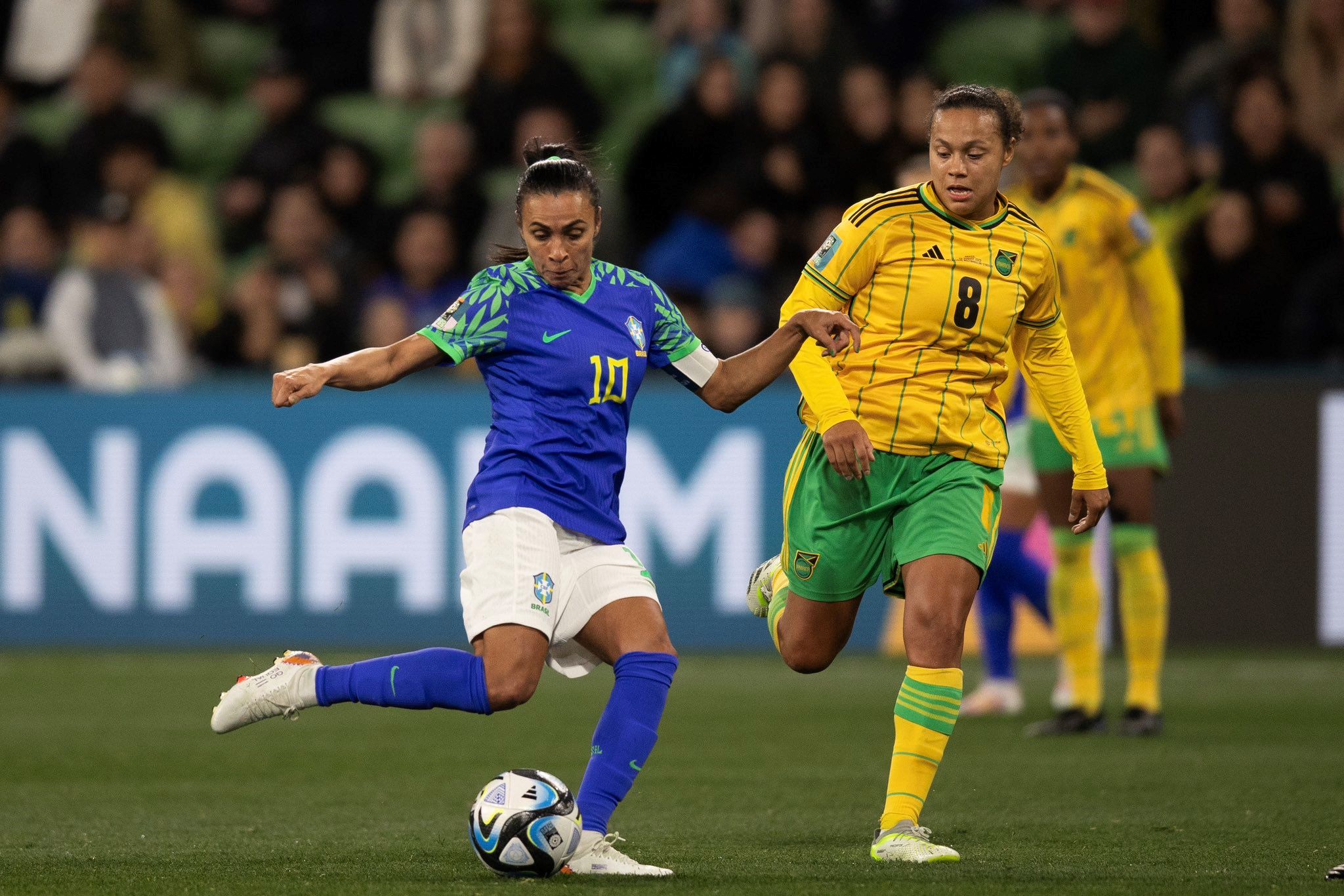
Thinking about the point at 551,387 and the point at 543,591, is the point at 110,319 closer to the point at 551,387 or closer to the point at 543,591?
the point at 551,387

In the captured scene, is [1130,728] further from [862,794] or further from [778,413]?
[778,413]

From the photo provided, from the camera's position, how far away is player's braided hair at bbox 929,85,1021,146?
17.0ft

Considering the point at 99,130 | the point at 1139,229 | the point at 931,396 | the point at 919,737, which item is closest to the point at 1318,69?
the point at 1139,229

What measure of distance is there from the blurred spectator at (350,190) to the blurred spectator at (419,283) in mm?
1012

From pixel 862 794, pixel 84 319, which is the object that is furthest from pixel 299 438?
pixel 862 794

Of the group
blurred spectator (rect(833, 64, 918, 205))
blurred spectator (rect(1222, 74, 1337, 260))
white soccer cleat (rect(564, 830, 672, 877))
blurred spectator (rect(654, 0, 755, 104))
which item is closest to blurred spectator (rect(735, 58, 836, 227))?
blurred spectator (rect(833, 64, 918, 205))

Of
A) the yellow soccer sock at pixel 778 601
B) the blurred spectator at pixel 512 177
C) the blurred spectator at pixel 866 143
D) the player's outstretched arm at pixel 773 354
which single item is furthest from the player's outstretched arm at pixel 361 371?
the blurred spectator at pixel 866 143

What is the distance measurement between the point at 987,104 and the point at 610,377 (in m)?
1.23

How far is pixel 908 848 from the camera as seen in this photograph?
4914 mm

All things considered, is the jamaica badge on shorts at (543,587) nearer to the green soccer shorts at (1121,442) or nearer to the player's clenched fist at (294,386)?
the player's clenched fist at (294,386)

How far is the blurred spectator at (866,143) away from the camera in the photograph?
12695 millimetres

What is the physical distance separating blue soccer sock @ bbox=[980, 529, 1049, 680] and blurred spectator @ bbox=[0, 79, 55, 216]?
8.48m

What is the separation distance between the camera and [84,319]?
1205 cm

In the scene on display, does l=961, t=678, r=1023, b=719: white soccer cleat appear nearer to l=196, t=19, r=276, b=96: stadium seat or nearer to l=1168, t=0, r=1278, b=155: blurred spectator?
l=1168, t=0, r=1278, b=155: blurred spectator
